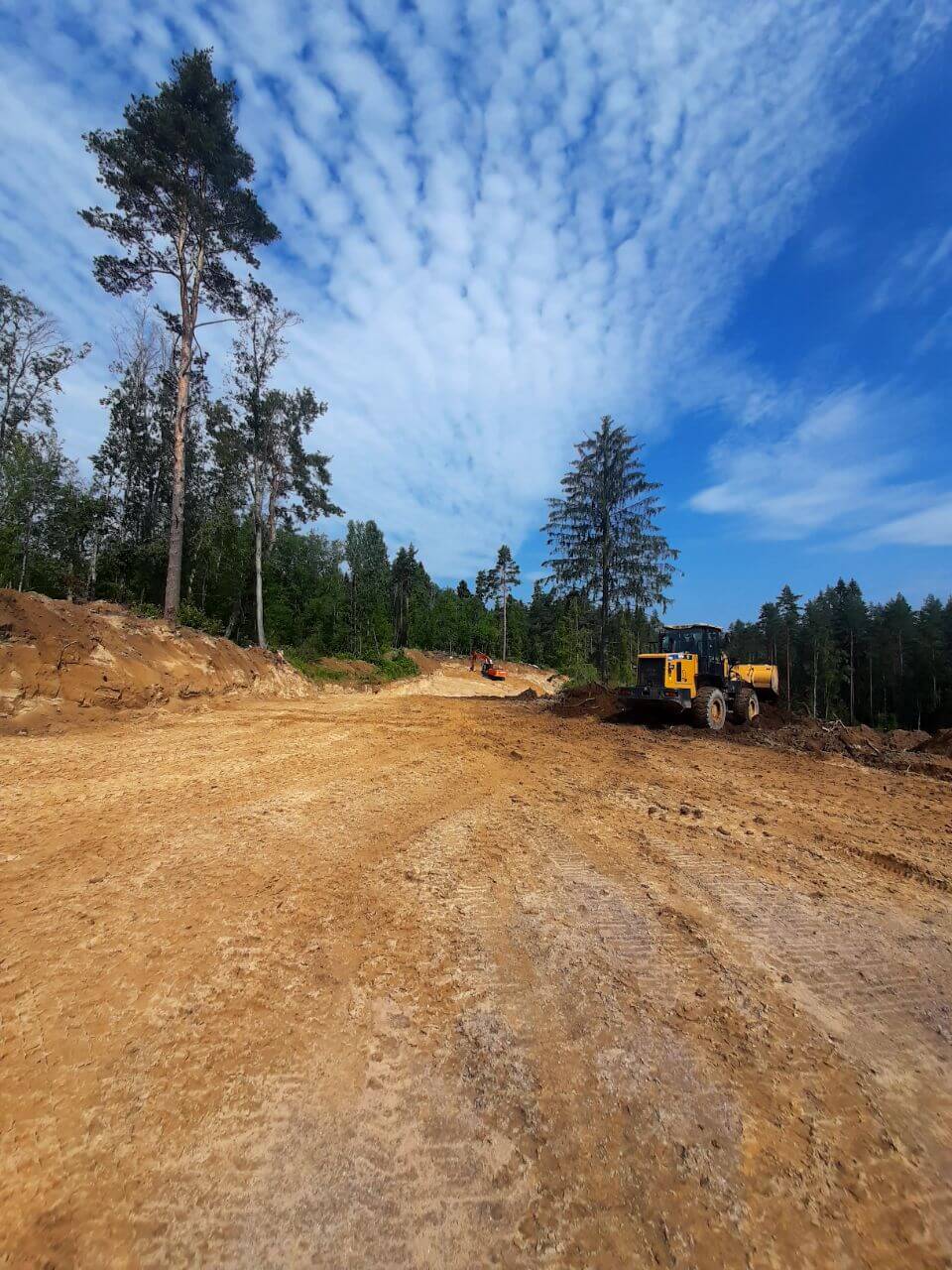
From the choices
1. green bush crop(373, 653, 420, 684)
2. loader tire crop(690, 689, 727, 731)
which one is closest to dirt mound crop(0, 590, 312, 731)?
loader tire crop(690, 689, 727, 731)

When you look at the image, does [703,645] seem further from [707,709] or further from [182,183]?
[182,183]

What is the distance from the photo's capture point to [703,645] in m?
12.8

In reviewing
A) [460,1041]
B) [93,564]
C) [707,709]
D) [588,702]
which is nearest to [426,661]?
[93,564]

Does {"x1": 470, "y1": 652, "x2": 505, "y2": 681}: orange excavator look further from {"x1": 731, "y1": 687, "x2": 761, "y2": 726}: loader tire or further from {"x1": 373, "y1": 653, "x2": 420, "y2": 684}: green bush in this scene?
{"x1": 731, "y1": 687, "x2": 761, "y2": 726}: loader tire

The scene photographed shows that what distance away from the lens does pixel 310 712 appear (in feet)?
35.7

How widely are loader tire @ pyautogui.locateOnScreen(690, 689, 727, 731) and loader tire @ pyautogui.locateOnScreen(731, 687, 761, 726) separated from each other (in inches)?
48.6

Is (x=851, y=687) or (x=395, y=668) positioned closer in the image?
(x=395, y=668)

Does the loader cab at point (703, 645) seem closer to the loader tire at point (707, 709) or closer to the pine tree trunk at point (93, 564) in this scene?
the loader tire at point (707, 709)

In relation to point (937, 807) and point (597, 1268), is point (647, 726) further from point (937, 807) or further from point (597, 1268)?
point (597, 1268)

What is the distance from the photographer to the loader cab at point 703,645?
41.4 ft

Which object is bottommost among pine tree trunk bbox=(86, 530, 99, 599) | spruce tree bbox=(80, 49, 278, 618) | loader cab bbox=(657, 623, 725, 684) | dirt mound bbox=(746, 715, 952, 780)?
dirt mound bbox=(746, 715, 952, 780)

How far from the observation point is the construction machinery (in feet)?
37.8

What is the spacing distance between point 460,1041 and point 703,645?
12.1 m

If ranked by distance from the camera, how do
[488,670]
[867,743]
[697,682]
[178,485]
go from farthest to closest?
[488,670], [178,485], [697,682], [867,743]
